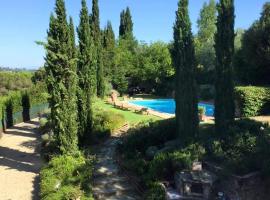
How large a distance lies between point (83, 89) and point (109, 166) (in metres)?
4.80

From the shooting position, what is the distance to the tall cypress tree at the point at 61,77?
15102mm

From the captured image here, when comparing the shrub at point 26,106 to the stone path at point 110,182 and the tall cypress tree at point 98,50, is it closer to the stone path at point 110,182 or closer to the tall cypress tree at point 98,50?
the tall cypress tree at point 98,50

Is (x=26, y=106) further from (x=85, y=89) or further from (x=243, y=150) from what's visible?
(x=243, y=150)

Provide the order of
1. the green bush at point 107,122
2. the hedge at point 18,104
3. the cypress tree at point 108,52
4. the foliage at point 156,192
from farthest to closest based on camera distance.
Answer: the cypress tree at point 108,52 < the hedge at point 18,104 < the green bush at point 107,122 < the foliage at point 156,192

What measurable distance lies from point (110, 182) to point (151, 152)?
2.45 metres

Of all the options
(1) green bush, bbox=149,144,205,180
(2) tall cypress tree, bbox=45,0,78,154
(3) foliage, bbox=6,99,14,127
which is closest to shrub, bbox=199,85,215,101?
(3) foliage, bbox=6,99,14,127

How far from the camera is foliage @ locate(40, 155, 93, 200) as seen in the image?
11.4 metres

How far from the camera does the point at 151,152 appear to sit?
14.5 metres

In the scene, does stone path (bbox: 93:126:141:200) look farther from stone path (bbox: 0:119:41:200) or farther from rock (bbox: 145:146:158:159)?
stone path (bbox: 0:119:41:200)

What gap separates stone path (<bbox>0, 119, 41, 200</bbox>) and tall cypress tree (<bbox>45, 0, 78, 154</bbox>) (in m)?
1.99

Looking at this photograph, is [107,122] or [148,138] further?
[107,122]

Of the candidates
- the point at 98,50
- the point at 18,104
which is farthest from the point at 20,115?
the point at 98,50

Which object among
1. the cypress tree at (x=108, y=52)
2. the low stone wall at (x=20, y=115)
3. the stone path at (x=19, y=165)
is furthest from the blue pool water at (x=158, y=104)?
the stone path at (x=19, y=165)

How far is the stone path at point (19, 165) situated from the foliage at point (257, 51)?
1723 cm
